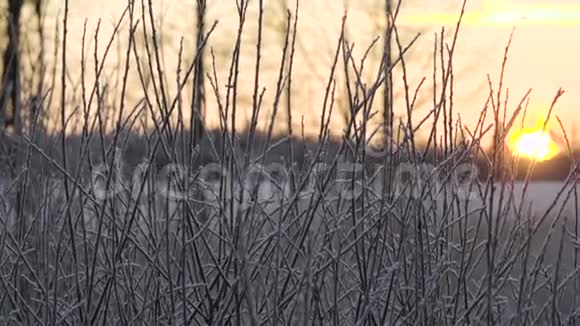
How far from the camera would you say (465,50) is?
13.6ft

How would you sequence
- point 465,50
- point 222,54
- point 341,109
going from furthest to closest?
1. point 222,54
2. point 465,50
3. point 341,109

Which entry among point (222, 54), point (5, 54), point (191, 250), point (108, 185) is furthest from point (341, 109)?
point (5, 54)

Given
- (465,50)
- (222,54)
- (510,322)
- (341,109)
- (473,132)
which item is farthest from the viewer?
(222,54)

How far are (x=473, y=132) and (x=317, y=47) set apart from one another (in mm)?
1863

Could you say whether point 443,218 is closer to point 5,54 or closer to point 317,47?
point 317,47

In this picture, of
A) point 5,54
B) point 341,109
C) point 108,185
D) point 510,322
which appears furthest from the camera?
point 5,54

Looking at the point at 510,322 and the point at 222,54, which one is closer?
the point at 510,322

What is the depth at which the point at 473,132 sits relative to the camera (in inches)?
103

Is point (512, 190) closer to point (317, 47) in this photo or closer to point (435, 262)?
point (435, 262)

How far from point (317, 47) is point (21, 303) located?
1926 millimetres

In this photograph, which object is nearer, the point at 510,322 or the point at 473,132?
the point at 473,132

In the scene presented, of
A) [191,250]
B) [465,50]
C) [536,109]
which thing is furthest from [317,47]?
[191,250]

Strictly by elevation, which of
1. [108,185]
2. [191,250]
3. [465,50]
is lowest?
[191,250]

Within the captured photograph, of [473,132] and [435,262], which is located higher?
[473,132]
